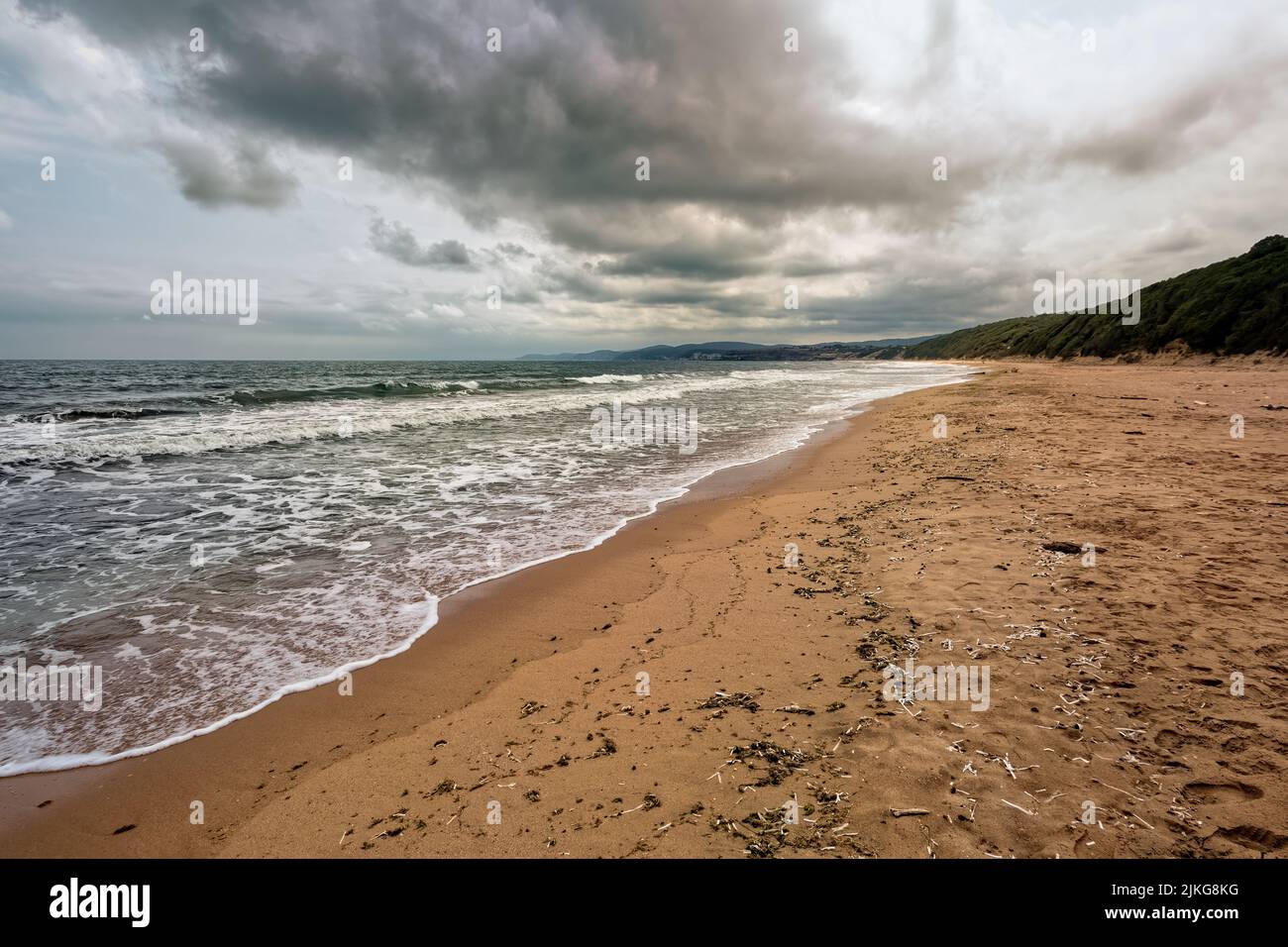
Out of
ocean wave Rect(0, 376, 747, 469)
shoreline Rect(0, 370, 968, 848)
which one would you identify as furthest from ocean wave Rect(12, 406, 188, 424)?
shoreline Rect(0, 370, 968, 848)

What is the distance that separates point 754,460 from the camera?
1602 centimetres

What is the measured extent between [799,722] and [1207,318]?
2849 inches

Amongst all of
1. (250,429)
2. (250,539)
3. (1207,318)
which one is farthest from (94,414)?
(1207,318)

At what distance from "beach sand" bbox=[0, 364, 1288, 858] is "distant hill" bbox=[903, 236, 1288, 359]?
58.9 metres

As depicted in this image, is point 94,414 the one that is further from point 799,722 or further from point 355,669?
point 799,722

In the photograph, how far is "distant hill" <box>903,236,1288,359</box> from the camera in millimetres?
45656

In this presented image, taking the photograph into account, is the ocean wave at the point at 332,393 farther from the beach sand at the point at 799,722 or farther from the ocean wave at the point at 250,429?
the beach sand at the point at 799,722

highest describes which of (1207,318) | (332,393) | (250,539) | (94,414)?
(1207,318)

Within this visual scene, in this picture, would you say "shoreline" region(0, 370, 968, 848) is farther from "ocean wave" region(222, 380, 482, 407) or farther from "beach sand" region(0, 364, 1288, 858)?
"ocean wave" region(222, 380, 482, 407)

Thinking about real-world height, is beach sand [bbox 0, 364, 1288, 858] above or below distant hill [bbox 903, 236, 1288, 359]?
below

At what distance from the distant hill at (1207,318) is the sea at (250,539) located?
5287 cm

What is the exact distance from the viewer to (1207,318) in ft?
165

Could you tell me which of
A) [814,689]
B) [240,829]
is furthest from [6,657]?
[814,689]
